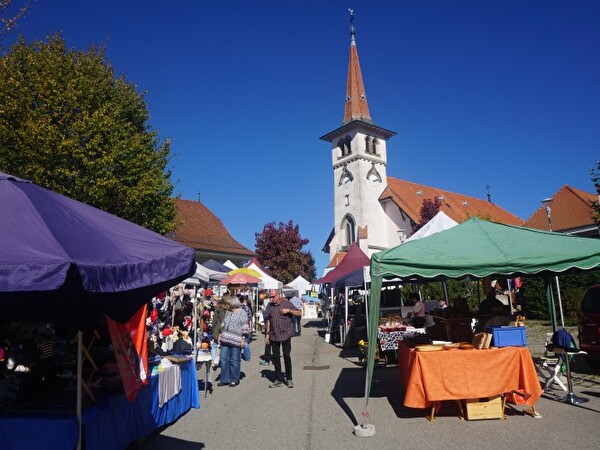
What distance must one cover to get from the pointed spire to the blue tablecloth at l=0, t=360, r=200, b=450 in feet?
130

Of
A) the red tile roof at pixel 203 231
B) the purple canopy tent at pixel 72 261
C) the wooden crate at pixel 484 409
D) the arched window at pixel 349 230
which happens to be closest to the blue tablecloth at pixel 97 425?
the purple canopy tent at pixel 72 261

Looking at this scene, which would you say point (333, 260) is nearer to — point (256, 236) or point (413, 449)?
point (256, 236)

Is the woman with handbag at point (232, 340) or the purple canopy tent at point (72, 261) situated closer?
the purple canopy tent at point (72, 261)

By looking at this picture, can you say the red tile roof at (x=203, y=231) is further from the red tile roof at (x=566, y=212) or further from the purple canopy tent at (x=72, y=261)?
the purple canopy tent at (x=72, y=261)

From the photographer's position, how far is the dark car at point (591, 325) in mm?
8516

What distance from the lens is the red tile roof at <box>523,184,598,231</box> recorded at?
Result: 3130 cm

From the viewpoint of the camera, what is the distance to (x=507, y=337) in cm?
653

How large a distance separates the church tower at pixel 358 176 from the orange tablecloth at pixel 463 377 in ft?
106

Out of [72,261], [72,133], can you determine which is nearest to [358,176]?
[72,133]

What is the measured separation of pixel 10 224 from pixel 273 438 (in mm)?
3923

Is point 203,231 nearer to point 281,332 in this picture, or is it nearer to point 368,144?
point 368,144

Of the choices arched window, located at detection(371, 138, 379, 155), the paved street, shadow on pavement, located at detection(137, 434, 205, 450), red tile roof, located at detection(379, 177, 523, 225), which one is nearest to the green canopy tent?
the paved street

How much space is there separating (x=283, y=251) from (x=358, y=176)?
11.1m

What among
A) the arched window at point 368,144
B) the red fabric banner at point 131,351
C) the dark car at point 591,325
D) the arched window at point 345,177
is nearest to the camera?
the red fabric banner at point 131,351
